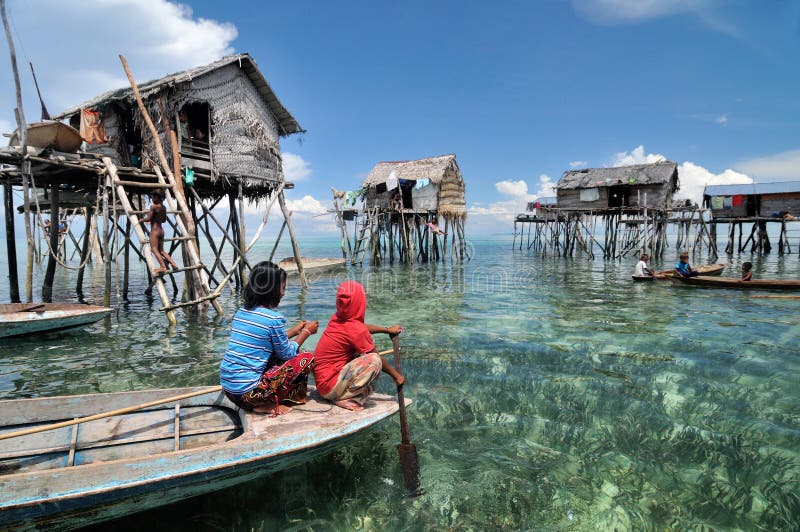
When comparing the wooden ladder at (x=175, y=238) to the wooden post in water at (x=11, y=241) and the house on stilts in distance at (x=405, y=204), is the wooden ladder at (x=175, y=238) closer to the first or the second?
the wooden post in water at (x=11, y=241)

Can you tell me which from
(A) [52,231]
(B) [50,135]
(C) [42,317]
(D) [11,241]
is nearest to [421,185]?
(A) [52,231]

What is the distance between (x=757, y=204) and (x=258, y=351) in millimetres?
37355

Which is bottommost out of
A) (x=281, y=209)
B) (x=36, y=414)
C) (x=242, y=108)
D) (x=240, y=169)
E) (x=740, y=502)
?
(x=740, y=502)

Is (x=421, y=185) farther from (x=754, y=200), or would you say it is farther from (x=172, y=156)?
(x=754, y=200)

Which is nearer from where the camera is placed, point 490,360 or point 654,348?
point 490,360

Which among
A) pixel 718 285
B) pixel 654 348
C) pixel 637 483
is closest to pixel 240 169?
pixel 654 348

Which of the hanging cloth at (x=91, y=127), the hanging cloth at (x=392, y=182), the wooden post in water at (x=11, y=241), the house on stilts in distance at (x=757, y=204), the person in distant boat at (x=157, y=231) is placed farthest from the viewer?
the house on stilts in distance at (x=757, y=204)

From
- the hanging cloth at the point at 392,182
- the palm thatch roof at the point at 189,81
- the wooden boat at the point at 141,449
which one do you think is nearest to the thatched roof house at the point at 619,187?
the hanging cloth at the point at 392,182

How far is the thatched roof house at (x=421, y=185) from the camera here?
25656 mm

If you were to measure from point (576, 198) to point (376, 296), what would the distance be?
21795mm

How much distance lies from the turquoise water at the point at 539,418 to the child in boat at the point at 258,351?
30.0 inches

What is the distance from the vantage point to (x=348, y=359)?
13.6 feet

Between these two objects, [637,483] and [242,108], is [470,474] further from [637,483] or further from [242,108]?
[242,108]

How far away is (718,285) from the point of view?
14211mm
